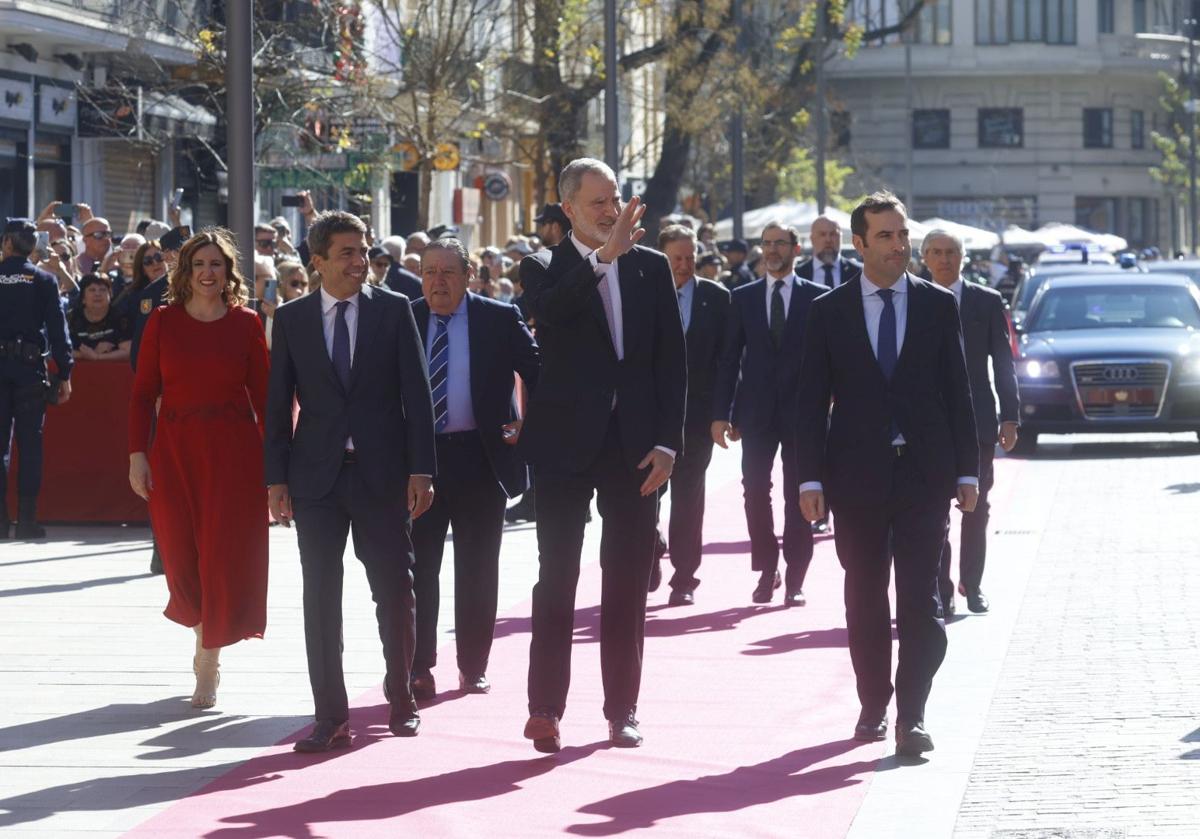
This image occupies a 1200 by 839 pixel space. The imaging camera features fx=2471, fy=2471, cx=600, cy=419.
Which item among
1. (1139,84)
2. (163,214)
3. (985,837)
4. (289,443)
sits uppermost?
(1139,84)

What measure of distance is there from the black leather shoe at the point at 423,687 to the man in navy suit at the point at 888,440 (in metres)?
1.83

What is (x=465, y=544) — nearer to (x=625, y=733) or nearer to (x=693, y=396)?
(x=625, y=733)

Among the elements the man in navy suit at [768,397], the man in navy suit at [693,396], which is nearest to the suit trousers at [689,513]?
the man in navy suit at [693,396]

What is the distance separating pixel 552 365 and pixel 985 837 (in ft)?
7.41

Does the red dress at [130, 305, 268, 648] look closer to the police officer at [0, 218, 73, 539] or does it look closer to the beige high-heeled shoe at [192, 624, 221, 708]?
the beige high-heeled shoe at [192, 624, 221, 708]

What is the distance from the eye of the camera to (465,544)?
31.4 feet

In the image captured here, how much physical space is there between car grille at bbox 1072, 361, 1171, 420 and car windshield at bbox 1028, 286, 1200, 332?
1.46m

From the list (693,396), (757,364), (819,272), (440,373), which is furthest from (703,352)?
(440,373)

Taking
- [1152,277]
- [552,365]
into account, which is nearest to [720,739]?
[552,365]

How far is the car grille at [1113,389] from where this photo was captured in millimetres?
22859

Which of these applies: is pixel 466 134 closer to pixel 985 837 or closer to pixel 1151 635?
pixel 1151 635

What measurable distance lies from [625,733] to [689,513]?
411 cm

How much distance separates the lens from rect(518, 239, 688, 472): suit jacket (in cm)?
813

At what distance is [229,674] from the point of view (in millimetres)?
10094
